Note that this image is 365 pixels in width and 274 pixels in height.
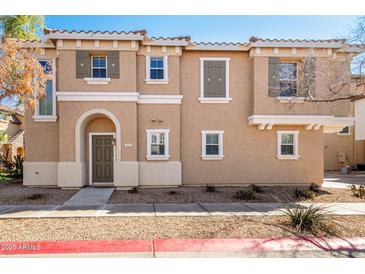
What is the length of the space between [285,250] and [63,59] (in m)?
12.1

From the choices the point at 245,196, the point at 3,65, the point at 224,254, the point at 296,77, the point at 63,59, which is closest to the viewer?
the point at 224,254

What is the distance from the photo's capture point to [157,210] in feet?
27.8

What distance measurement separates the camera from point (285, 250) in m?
5.60

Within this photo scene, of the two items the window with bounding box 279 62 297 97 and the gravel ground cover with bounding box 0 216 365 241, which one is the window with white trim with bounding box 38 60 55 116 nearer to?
the gravel ground cover with bounding box 0 216 365 241

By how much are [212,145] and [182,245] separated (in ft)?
26.8

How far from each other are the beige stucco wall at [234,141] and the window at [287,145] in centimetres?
23

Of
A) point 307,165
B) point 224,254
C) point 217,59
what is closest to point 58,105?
point 217,59

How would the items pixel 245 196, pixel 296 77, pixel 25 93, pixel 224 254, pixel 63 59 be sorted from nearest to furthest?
pixel 224 254 → pixel 25 93 → pixel 245 196 → pixel 63 59 → pixel 296 77

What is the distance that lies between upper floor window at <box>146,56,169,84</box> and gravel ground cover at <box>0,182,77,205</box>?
6.61 meters

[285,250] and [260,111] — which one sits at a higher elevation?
[260,111]

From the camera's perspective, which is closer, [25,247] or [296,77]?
[25,247]

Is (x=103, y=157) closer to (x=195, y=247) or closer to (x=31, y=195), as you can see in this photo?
(x=31, y=195)

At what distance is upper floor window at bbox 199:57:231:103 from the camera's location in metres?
13.3

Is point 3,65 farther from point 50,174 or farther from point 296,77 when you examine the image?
point 296,77
